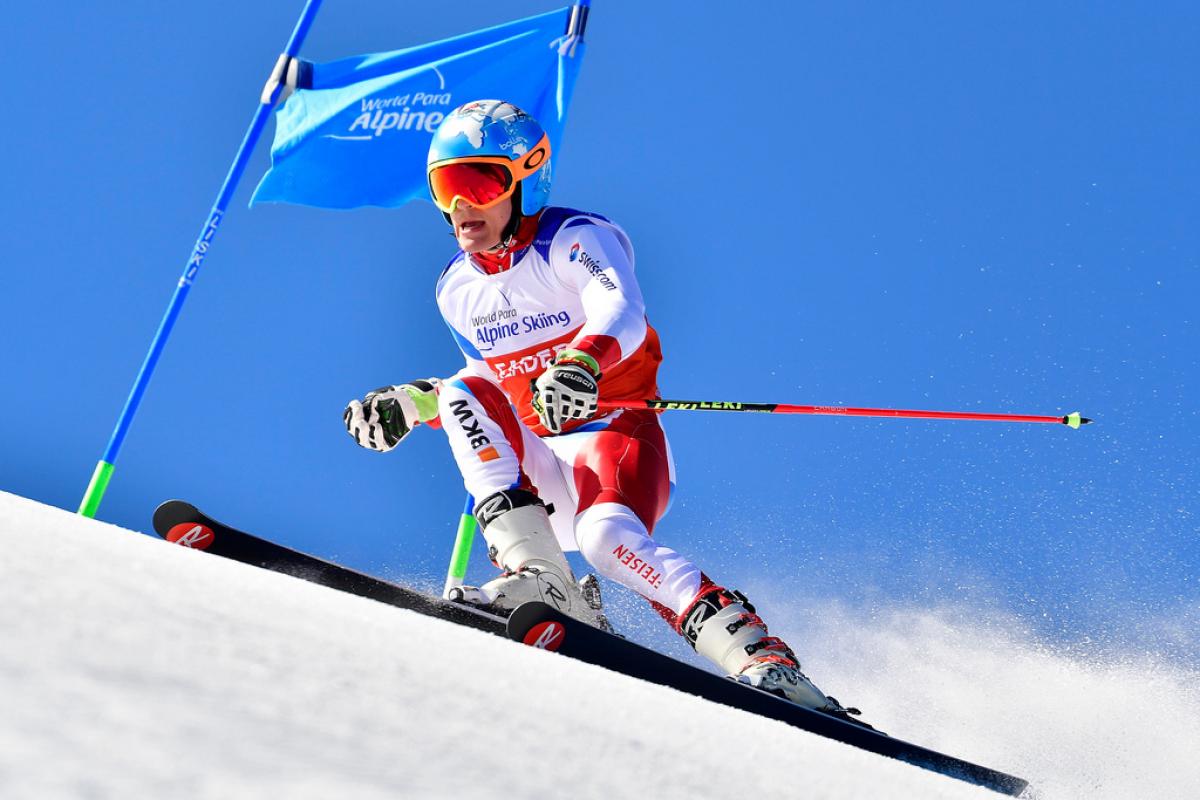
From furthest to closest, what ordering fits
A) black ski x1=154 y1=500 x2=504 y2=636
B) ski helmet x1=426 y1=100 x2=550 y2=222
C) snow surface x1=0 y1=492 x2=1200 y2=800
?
ski helmet x1=426 y1=100 x2=550 y2=222 → black ski x1=154 y1=500 x2=504 y2=636 → snow surface x1=0 y1=492 x2=1200 y2=800

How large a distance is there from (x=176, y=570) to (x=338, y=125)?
181 inches

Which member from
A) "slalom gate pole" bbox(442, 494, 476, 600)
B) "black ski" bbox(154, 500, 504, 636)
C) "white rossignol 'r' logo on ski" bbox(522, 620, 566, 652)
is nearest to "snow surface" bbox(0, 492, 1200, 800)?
"white rossignol 'r' logo on ski" bbox(522, 620, 566, 652)

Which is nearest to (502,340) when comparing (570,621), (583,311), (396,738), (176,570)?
(583,311)

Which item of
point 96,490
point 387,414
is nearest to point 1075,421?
point 387,414

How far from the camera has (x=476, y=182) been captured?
12.1 ft

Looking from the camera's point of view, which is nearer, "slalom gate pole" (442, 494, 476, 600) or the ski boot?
the ski boot

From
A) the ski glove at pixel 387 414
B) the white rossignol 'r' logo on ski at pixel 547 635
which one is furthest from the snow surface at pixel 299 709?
the ski glove at pixel 387 414

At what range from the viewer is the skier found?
3158 mm

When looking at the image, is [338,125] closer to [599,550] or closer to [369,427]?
[369,427]

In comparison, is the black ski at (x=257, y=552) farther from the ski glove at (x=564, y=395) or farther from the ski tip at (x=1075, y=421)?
the ski tip at (x=1075, y=421)

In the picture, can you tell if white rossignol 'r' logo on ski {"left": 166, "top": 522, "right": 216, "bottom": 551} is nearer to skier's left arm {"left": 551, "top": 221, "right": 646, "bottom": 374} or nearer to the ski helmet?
skier's left arm {"left": 551, "top": 221, "right": 646, "bottom": 374}

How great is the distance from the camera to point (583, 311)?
3832 millimetres

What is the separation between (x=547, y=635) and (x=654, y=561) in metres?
0.62

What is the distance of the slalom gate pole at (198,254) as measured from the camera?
4.46 metres
